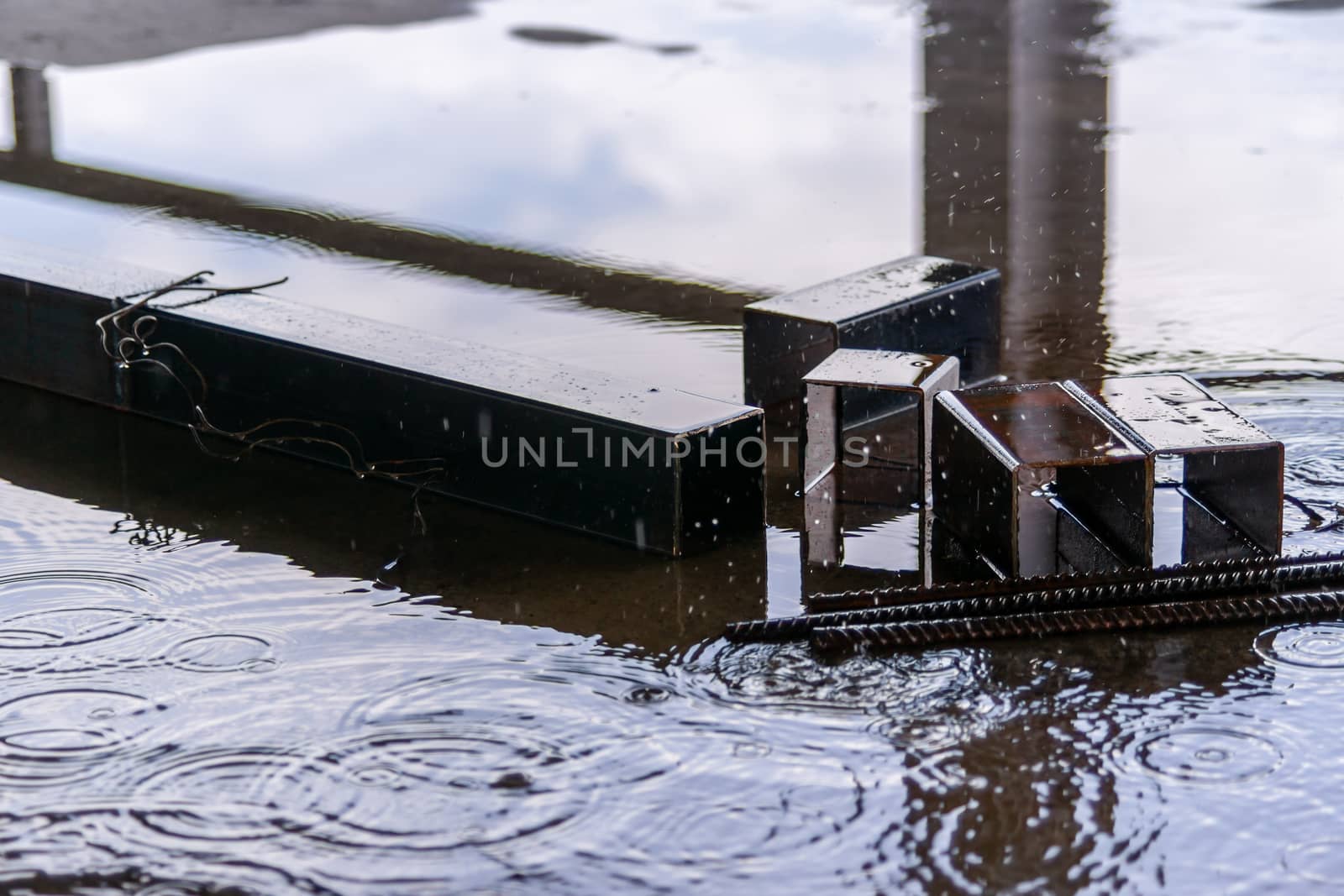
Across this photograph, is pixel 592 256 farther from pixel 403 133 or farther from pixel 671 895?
pixel 671 895

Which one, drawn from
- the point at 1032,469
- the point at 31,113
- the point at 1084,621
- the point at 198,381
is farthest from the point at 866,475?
the point at 31,113

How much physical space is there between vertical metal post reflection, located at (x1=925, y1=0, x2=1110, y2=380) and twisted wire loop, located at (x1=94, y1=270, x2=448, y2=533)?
7.42 ft

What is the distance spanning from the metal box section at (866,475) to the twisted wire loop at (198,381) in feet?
3.77

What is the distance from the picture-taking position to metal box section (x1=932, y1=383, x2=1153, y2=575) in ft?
12.7

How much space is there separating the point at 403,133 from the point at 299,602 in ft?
21.9

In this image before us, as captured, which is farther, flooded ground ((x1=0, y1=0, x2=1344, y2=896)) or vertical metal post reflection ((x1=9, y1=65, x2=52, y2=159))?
vertical metal post reflection ((x1=9, y1=65, x2=52, y2=159))

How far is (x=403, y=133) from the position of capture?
10.1 meters

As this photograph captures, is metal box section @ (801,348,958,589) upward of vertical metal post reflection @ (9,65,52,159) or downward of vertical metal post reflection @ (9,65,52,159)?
downward

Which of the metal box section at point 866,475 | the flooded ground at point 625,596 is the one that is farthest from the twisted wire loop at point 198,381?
the metal box section at point 866,475

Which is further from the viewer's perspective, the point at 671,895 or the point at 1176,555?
the point at 1176,555

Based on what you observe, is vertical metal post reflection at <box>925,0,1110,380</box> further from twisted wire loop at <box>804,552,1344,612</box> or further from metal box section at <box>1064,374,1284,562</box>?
twisted wire loop at <box>804,552,1344,612</box>

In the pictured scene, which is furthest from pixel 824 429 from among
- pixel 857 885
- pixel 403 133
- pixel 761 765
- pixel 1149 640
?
pixel 403 133

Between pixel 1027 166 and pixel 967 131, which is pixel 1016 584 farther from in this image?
pixel 967 131

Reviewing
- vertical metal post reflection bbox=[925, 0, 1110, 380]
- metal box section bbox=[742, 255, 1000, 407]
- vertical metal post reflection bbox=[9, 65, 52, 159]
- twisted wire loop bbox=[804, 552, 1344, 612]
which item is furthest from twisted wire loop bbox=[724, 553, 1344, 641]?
vertical metal post reflection bbox=[9, 65, 52, 159]
